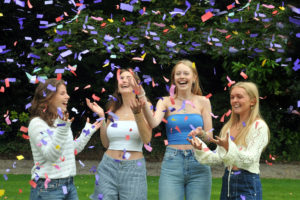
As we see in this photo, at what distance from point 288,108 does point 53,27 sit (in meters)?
6.39

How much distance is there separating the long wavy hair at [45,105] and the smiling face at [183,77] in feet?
3.50

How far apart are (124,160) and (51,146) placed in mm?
722

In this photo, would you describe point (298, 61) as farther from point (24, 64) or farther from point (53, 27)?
point (24, 64)

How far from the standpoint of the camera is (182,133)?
4195mm

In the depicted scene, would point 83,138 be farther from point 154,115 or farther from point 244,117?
point 244,117

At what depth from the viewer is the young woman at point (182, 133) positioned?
4.04 meters

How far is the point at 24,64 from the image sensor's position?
14125 mm

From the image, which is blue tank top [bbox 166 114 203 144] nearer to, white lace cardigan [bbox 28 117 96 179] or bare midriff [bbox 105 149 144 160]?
bare midriff [bbox 105 149 144 160]

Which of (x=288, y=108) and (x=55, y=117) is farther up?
(x=55, y=117)

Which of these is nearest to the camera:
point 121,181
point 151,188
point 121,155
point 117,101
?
point 121,181

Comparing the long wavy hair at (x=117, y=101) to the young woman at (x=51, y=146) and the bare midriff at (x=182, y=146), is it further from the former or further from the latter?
the bare midriff at (x=182, y=146)

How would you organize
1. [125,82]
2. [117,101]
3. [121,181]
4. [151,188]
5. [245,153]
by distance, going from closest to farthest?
[245,153] → [121,181] → [125,82] → [117,101] → [151,188]

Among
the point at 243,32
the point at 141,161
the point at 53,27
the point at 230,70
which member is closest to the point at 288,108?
the point at 230,70

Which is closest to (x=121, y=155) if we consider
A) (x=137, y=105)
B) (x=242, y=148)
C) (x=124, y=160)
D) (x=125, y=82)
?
(x=124, y=160)
